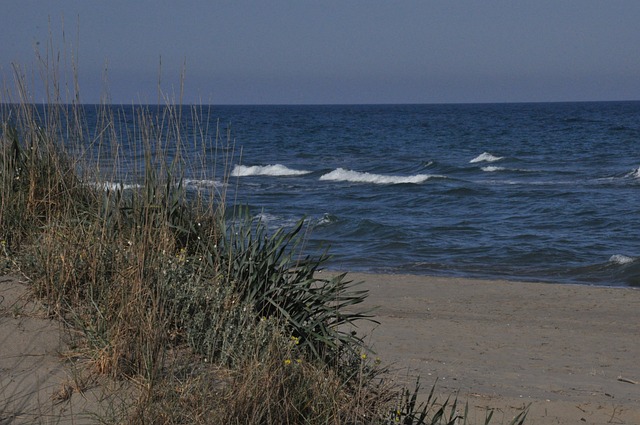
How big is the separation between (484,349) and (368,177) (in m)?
20.3

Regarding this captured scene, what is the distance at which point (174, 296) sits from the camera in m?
4.86

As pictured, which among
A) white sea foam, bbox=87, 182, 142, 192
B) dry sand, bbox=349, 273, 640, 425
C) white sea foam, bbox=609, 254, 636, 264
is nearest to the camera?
white sea foam, bbox=87, 182, 142, 192

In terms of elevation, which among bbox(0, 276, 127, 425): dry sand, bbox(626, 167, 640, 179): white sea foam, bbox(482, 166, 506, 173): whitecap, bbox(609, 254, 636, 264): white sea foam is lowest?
bbox(609, 254, 636, 264): white sea foam

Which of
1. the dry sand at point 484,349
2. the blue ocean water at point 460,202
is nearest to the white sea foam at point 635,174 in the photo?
the blue ocean water at point 460,202

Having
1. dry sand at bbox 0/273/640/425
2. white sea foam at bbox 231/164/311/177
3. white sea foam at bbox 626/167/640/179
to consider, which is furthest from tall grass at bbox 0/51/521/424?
white sea foam at bbox 231/164/311/177

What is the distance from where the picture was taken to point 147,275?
468 centimetres

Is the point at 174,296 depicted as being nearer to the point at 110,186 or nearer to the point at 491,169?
the point at 110,186

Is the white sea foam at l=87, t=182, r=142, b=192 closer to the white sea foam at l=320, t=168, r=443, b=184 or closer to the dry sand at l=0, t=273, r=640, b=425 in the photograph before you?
the dry sand at l=0, t=273, r=640, b=425

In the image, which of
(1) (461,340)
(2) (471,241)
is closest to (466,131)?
(2) (471,241)

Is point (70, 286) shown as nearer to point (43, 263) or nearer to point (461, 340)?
point (43, 263)

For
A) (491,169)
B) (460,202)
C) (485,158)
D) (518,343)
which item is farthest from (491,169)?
(518,343)

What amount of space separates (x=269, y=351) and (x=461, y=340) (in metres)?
4.84

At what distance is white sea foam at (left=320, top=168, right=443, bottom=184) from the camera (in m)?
27.1

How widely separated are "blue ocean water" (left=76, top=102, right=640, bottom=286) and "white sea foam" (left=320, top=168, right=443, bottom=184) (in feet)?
0.18
